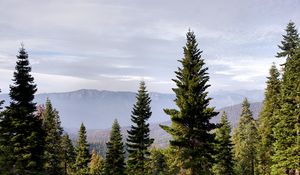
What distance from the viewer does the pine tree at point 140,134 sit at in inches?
2219

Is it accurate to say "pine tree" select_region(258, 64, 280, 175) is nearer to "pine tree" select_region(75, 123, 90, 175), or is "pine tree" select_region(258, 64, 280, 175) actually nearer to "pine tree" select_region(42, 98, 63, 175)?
"pine tree" select_region(42, 98, 63, 175)

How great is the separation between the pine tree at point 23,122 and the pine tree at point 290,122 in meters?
27.2

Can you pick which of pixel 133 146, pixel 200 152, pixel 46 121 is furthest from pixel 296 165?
pixel 46 121

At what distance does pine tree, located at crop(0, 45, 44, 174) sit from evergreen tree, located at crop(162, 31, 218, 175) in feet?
47.0

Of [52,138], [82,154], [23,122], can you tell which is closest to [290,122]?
[23,122]

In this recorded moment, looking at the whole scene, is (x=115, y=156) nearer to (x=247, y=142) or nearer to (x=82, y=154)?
(x=82, y=154)

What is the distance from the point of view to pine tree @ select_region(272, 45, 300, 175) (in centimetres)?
3847

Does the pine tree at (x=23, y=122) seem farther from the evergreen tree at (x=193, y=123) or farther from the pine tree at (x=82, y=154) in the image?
the pine tree at (x=82, y=154)

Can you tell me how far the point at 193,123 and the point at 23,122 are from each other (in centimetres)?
1730

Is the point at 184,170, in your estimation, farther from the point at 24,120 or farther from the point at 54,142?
the point at 54,142

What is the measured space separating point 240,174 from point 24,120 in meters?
51.5

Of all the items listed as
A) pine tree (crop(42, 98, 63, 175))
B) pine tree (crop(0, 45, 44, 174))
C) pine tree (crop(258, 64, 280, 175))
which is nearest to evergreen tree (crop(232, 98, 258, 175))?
pine tree (crop(258, 64, 280, 175))

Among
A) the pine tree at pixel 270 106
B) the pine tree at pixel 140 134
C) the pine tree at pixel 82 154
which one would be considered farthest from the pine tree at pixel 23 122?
the pine tree at pixel 82 154

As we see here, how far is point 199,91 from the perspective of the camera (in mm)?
33312
